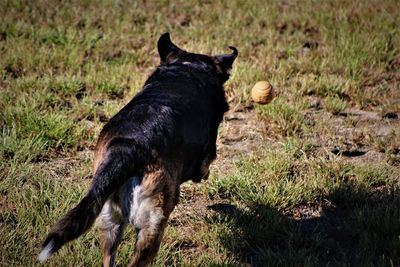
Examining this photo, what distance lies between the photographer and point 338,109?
6.74m

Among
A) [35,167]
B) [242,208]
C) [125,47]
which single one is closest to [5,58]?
[125,47]

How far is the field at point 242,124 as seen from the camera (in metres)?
4.44

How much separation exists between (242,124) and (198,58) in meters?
1.64

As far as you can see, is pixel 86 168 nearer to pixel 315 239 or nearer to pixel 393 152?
pixel 315 239

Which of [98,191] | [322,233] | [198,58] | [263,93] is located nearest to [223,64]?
[198,58]

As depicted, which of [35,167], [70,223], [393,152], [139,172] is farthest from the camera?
[393,152]

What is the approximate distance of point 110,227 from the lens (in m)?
3.58

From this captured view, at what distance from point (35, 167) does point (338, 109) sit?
374cm

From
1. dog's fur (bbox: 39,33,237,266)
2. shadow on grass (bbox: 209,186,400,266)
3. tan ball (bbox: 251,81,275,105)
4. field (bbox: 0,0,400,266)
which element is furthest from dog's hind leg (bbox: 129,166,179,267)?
tan ball (bbox: 251,81,275,105)

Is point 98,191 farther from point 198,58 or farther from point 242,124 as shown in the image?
point 242,124

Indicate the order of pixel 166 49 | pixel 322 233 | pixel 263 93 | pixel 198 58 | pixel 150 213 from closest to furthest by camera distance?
1. pixel 150 213
2. pixel 322 233
3. pixel 198 58
4. pixel 166 49
5. pixel 263 93

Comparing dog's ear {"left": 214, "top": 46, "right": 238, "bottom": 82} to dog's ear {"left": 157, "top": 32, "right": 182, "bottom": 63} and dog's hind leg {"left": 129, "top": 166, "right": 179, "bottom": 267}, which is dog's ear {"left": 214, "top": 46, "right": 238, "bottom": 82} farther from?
dog's hind leg {"left": 129, "top": 166, "right": 179, "bottom": 267}

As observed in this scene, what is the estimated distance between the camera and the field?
14.6 ft

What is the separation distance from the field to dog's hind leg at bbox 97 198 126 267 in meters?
0.48
